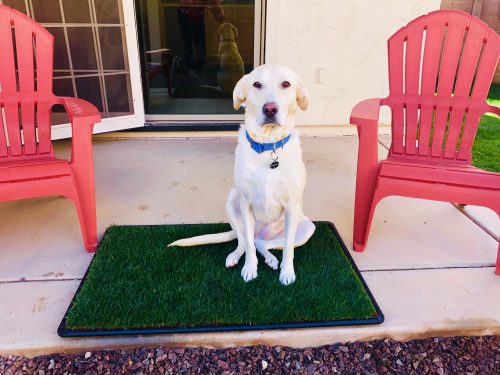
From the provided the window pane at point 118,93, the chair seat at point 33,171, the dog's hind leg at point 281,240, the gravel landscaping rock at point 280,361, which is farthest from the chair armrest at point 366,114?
the window pane at point 118,93

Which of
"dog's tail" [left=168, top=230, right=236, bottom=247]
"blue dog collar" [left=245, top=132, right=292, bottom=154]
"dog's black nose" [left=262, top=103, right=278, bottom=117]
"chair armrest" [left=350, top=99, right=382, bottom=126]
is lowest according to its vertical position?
"dog's tail" [left=168, top=230, right=236, bottom=247]

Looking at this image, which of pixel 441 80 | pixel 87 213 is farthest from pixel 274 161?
pixel 441 80

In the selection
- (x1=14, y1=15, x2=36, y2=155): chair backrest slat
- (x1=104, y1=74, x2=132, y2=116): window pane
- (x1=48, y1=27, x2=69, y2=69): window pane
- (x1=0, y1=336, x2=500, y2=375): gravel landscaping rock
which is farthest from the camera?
(x1=104, y1=74, x2=132, y2=116): window pane

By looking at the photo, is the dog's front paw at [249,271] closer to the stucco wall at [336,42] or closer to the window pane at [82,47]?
the stucco wall at [336,42]

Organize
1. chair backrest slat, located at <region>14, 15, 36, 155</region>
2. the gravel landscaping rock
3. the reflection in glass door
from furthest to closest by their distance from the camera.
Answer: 1. the reflection in glass door
2. chair backrest slat, located at <region>14, 15, 36, 155</region>
3. the gravel landscaping rock

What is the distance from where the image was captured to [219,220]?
266 centimetres

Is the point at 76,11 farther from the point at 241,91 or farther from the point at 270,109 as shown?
the point at 270,109

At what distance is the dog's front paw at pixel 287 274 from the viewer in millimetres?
2027

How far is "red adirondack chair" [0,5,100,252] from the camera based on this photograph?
2.09 meters

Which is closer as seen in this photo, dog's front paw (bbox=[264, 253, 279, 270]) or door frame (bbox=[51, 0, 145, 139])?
dog's front paw (bbox=[264, 253, 279, 270])

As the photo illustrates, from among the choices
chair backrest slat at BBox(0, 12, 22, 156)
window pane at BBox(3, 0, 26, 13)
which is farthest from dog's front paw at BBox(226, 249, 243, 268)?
window pane at BBox(3, 0, 26, 13)

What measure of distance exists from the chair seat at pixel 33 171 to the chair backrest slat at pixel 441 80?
6.37ft

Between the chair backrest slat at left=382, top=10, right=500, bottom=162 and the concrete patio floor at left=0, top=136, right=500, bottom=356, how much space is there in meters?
0.52

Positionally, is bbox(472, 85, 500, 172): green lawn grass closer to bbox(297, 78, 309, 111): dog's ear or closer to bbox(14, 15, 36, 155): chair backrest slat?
bbox(297, 78, 309, 111): dog's ear
